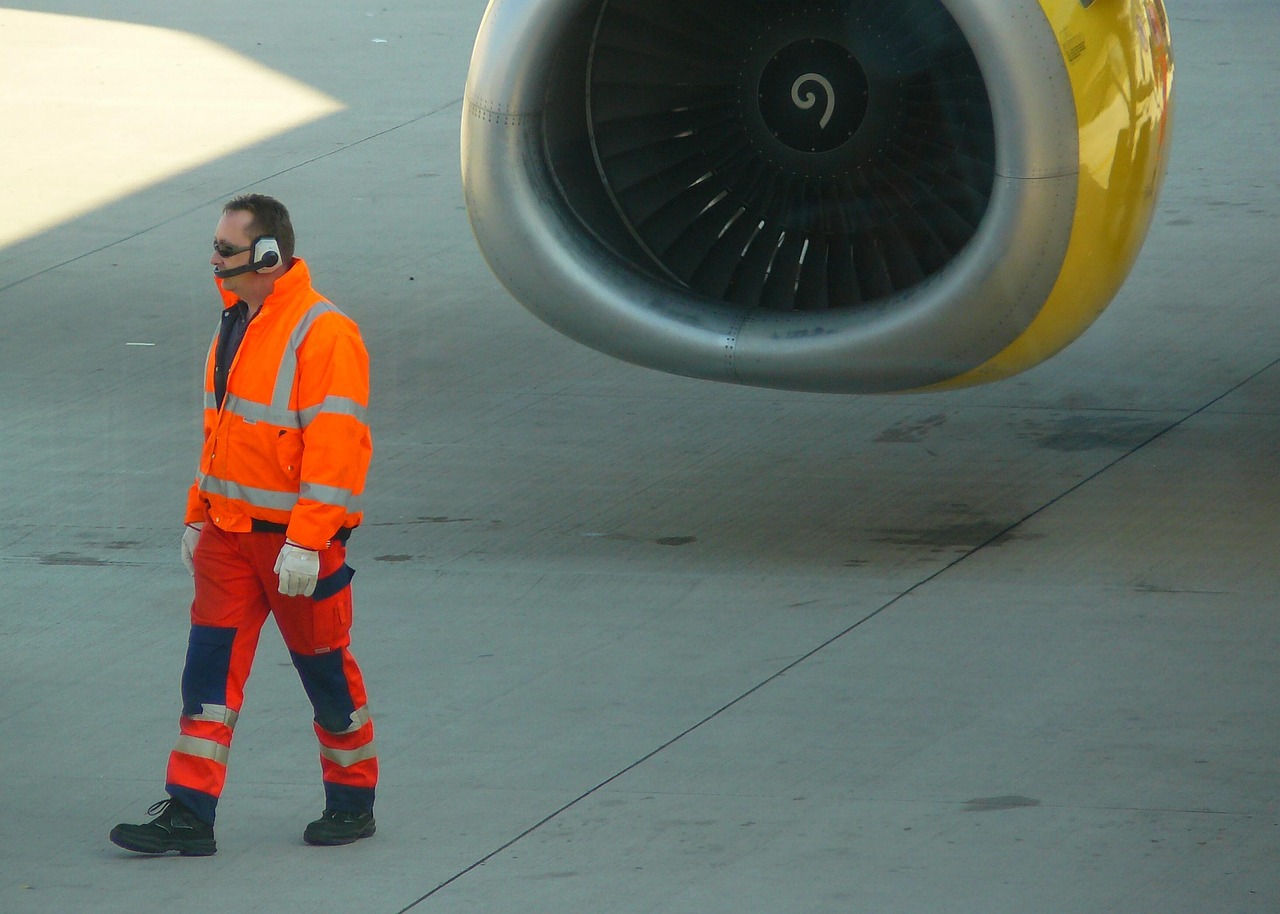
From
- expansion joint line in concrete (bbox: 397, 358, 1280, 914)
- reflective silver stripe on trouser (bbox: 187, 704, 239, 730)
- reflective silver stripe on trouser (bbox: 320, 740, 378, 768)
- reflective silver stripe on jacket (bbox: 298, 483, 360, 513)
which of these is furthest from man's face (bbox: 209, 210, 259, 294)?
expansion joint line in concrete (bbox: 397, 358, 1280, 914)

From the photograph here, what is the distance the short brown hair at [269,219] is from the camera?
13.6 feet

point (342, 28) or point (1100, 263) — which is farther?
point (342, 28)

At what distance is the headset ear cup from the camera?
13.5 feet

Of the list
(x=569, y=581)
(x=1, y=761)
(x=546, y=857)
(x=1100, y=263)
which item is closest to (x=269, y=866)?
(x=546, y=857)

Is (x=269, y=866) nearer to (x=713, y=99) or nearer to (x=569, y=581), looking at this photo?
(x=569, y=581)

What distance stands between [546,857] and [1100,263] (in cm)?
235

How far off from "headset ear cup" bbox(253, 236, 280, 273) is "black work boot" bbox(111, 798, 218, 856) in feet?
3.57

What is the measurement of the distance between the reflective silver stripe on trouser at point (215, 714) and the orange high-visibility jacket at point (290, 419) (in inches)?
14.2

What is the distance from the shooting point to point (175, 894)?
3.80 metres

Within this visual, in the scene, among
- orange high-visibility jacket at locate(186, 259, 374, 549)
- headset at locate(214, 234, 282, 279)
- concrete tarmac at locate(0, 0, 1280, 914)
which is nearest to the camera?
concrete tarmac at locate(0, 0, 1280, 914)

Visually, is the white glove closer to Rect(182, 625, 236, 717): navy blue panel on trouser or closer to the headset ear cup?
Rect(182, 625, 236, 717): navy blue panel on trouser

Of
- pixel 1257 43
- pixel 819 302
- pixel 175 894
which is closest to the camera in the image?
pixel 175 894

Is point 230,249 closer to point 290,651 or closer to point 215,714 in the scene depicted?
point 290,651

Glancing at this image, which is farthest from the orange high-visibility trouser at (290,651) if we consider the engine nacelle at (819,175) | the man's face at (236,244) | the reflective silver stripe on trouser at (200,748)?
the engine nacelle at (819,175)
